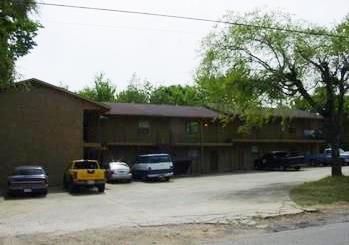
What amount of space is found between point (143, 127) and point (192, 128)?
4996mm

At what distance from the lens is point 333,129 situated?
34094mm

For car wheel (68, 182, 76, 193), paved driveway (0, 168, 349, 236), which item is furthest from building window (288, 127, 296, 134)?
car wheel (68, 182, 76, 193)

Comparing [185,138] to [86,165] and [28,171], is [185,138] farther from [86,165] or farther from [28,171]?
[28,171]

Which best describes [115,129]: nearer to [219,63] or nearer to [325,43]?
[219,63]

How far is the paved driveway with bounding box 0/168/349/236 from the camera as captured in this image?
63.8 ft

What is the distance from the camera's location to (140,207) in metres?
24.0

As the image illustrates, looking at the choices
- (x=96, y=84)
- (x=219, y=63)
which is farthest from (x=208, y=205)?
(x=96, y=84)

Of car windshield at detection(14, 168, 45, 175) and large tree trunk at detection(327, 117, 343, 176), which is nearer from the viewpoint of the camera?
car windshield at detection(14, 168, 45, 175)

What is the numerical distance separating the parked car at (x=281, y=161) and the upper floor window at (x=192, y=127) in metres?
6.25

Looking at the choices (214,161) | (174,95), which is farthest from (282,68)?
(174,95)

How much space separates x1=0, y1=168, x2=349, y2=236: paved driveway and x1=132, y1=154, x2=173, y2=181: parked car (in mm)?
5507

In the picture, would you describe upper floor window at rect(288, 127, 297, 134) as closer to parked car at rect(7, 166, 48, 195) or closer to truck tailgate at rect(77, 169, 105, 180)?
truck tailgate at rect(77, 169, 105, 180)

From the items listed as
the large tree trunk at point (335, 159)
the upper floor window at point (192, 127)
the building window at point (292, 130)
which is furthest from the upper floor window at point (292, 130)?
the large tree trunk at point (335, 159)

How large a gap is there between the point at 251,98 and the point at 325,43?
17.1ft
